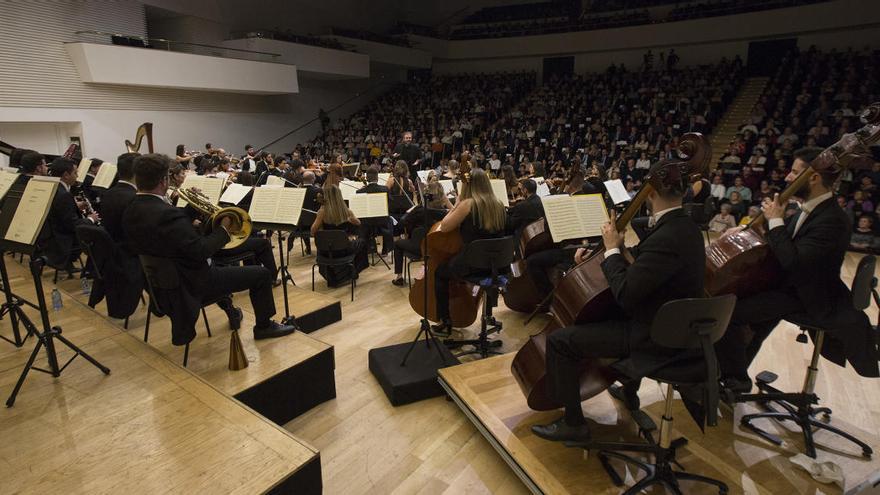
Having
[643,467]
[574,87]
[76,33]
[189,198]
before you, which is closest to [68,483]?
Result: [189,198]

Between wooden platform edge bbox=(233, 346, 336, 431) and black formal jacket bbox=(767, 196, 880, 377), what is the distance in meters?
3.09

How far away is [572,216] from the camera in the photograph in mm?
3666

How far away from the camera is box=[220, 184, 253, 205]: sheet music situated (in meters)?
5.43

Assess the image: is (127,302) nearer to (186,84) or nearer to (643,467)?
(643,467)

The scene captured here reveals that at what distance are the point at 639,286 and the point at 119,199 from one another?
391 centimetres

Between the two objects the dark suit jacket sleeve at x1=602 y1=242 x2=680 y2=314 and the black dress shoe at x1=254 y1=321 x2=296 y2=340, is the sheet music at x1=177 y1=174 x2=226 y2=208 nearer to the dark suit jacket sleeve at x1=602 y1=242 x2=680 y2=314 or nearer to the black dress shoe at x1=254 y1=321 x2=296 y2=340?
the black dress shoe at x1=254 y1=321 x2=296 y2=340

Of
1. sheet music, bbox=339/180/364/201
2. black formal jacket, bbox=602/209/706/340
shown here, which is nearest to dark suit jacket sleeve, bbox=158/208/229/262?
black formal jacket, bbox=602/209/706/340

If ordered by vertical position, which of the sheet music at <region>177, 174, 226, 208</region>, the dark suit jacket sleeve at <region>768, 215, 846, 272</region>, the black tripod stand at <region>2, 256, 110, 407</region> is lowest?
the black tripod stand at <region>2, 256, 110, 407</region>

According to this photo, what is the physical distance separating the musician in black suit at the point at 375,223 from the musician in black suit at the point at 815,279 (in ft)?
14.0

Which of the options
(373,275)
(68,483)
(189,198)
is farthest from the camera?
(373,275)

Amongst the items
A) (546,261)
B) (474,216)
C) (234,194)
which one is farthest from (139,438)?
(234,194)

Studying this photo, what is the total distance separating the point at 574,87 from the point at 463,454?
55.1 ft

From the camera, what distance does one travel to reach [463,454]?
299 cm

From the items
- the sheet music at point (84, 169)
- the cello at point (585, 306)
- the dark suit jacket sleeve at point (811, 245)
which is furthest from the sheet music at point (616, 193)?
the sheet music at point (84, 169)
